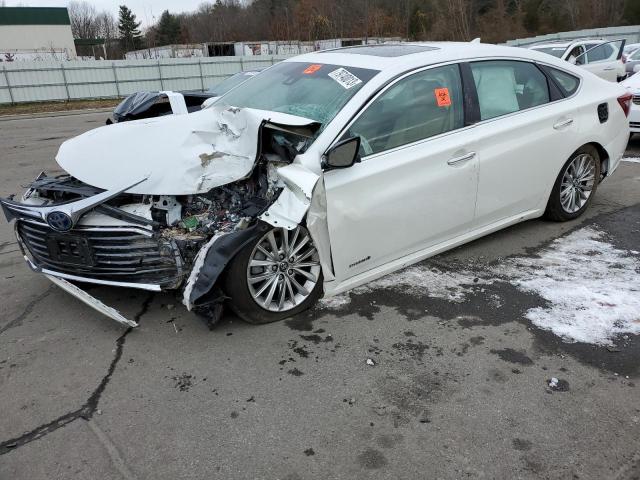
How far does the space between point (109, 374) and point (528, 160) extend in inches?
144

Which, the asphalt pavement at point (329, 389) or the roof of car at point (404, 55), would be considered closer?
the asphalt pavement at point (329, 389)

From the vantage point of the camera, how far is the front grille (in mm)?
3268

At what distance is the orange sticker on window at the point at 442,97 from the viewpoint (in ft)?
12.8

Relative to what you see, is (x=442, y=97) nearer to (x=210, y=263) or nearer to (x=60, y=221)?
(x=210, y=263)

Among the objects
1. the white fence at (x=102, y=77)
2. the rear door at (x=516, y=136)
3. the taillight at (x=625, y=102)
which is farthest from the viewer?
the white fence at (x=102, y=77)

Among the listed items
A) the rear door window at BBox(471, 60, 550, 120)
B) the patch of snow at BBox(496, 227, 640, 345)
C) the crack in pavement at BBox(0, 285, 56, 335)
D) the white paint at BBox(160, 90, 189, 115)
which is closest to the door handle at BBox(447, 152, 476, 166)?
the rear door window at BBox(471, 60, 550, 120)

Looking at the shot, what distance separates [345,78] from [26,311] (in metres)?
2.94

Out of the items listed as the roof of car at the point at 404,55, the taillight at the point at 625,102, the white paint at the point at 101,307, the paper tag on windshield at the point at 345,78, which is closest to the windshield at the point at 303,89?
the paper tag on windshield at the point at 345,78

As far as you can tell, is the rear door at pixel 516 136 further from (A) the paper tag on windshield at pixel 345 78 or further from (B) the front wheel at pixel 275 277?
(B) the front wheel at pixel 275 277

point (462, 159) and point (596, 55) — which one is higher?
point (596, 55)

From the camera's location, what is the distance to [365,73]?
12.3 ft

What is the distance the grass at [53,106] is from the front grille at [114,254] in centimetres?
2143

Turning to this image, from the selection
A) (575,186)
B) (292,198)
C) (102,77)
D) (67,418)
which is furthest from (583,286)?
(102,77)

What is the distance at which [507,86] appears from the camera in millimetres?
4375
